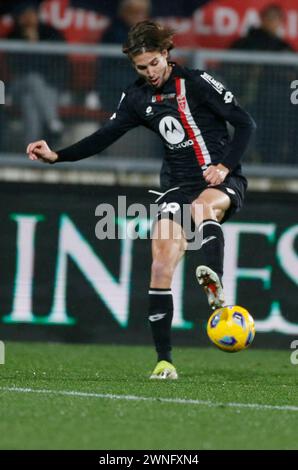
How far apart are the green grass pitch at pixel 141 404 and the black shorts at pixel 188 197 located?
112 centimetres

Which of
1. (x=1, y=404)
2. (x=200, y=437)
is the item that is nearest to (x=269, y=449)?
(x=200, y=437)

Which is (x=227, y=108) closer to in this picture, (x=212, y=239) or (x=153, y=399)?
(x=212, y=239)

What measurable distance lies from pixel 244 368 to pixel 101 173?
288 cm

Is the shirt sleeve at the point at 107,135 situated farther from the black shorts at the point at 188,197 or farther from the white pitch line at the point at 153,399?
the white pitch line at the point at 153,399

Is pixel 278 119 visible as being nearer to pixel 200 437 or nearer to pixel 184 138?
pixel 184 138

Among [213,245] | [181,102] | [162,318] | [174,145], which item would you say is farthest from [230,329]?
[181,102]

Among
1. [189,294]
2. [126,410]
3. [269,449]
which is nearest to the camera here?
[269,449]

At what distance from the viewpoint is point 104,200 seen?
11.3m

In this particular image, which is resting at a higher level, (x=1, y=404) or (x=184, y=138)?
(x=184, y=138)

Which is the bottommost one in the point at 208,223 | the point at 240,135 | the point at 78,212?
the point at 78,212

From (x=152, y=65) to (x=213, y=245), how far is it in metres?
1.24

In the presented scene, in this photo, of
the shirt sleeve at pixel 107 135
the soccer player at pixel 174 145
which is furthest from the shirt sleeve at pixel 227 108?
the shirt sleeve at pixel 107 135

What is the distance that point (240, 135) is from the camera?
791 centimetres

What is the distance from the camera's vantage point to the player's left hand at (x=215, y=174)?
25.2 ft
